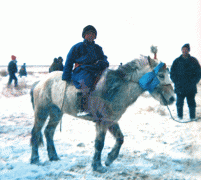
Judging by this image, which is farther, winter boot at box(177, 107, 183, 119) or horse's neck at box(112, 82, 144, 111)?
winter boot at box(177, 107, 183, 119)

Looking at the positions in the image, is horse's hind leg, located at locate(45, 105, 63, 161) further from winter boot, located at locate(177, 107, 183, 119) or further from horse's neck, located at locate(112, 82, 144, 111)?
winter boot, located at locate(177, 107, 183, 119)

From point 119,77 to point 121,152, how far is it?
67.7 inches

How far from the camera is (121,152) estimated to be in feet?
12.5

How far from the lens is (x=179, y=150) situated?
152 inches

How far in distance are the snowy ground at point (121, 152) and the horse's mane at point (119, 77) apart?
4.24ft

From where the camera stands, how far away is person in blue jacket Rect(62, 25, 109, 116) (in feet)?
9.95

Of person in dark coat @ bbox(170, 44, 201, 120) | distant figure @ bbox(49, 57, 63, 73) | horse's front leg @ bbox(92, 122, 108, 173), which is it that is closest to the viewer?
horse's front leg @ bbox(92, 122, 108, 173)

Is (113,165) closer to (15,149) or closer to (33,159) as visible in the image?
(33,159)

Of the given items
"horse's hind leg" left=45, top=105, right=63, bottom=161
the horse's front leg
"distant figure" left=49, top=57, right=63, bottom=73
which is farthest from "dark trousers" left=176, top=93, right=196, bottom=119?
"distant figure" left=49, top=57, right=63, bottom=73

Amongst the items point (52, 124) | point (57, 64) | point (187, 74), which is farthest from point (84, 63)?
point (57, 64)

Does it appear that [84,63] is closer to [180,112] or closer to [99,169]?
[99,169]

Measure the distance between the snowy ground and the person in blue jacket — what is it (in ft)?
3.37

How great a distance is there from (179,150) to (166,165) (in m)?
0.82

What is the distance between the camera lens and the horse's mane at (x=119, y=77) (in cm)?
287
